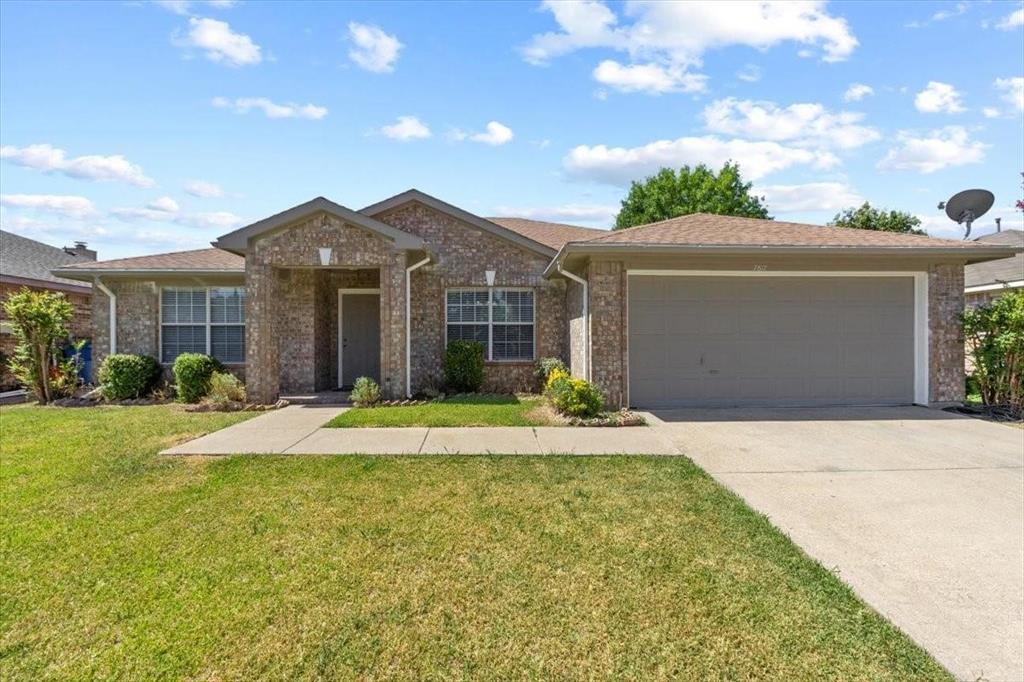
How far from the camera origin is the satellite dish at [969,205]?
1305 centimetres

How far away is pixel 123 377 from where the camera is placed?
449 inches

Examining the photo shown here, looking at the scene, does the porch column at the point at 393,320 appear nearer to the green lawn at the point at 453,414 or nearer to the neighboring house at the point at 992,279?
the green lawn at the point at 453,414

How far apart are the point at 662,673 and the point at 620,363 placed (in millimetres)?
7355

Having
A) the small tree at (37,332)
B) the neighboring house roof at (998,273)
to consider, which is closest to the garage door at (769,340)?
the neighboring house roof at (998,273)

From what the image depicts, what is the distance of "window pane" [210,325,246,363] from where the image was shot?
12.4m

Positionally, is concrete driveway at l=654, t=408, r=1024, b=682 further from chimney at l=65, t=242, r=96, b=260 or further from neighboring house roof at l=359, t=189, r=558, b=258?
chimney at l=65, t=242, r=96, b=260

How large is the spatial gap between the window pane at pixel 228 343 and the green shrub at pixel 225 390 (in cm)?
168

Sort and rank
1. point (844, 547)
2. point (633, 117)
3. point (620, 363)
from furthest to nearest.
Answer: point (633, 117) < point (620, 363) < point (844, 547)

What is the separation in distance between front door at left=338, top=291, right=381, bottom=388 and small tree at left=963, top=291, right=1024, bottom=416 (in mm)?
12746

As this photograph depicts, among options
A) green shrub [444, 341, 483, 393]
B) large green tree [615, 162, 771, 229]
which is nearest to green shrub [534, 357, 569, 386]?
green shrub [444, 341, 483, 393]

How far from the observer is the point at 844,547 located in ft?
12.5

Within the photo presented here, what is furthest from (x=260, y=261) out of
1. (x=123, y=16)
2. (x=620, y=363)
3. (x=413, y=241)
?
(x=620, y=363)

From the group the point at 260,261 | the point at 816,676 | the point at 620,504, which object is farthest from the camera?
the point at 260,261

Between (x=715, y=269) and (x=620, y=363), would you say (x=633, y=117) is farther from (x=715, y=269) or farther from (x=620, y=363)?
(x=620, y=363)
